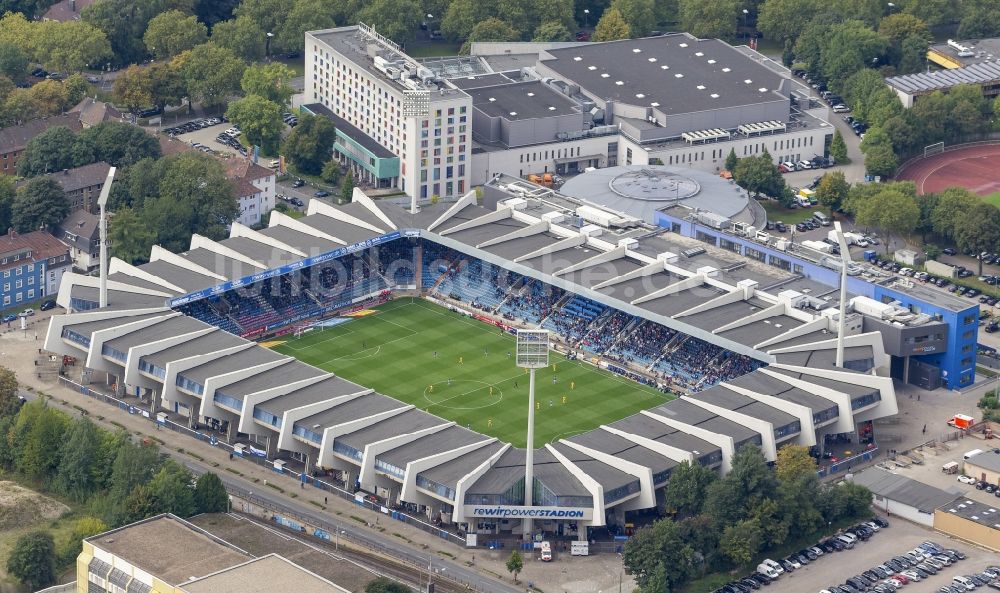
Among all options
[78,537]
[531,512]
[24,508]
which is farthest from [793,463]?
[24,508]

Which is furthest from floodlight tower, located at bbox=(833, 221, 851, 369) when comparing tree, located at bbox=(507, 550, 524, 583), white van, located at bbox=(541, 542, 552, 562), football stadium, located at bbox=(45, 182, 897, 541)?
tree, located at bbox=(507, 550, 524, 583)

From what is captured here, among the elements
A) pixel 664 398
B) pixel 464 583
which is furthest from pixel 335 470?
pixel 664 398

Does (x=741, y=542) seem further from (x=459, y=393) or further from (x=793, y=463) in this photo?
(x=459, y=393)

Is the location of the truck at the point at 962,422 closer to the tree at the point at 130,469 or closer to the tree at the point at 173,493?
the tree at the point at 173,493

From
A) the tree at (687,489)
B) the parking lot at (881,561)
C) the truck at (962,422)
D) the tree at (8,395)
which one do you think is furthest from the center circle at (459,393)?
the truck at (962,422)

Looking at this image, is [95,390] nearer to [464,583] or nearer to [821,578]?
[464,583]

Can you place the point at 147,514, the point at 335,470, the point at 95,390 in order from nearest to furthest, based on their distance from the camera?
the point at 147,514
the point at 335,470
the point at 95,390

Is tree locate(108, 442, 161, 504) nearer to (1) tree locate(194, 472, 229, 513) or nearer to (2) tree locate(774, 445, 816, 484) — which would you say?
(1) tree locate(194, 472, 229, 513)
